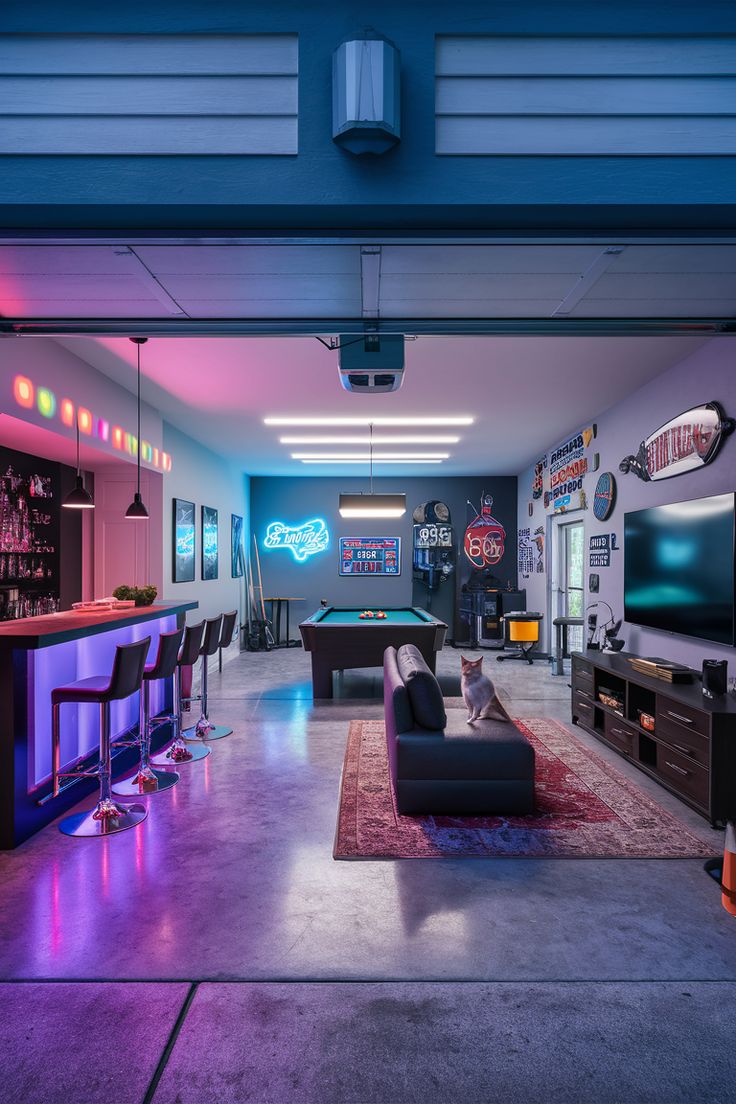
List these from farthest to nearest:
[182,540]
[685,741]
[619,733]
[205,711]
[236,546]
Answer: [236,546]
[182,540]
[205,711]
[619,733]
[685,741]

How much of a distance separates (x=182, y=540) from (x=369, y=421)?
2.60 meters

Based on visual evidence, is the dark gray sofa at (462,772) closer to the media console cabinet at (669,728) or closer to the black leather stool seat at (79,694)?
the media console cabinet at (669,728)

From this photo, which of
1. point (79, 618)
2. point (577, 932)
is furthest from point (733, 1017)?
point (79, 618)

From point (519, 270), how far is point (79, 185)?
59.0 inches

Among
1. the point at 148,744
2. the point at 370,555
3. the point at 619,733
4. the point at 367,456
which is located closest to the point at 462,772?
the point at 619,733

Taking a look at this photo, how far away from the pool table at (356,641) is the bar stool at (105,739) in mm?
2824

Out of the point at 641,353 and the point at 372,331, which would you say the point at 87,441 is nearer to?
the point at 372,331

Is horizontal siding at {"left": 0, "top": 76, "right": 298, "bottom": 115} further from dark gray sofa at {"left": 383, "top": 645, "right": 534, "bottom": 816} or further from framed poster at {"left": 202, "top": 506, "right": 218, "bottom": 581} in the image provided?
framed poster at {"left": 202, "top": 506, "right": 218, "bottom": 581}

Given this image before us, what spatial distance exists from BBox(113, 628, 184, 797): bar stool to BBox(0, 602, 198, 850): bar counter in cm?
30

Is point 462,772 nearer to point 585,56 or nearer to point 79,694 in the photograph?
point 79,694

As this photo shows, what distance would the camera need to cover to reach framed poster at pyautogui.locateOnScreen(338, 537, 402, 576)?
11.0 metres

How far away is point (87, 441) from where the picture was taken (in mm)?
5051

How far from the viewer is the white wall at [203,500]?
6758mm

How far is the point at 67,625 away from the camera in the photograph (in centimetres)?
361
